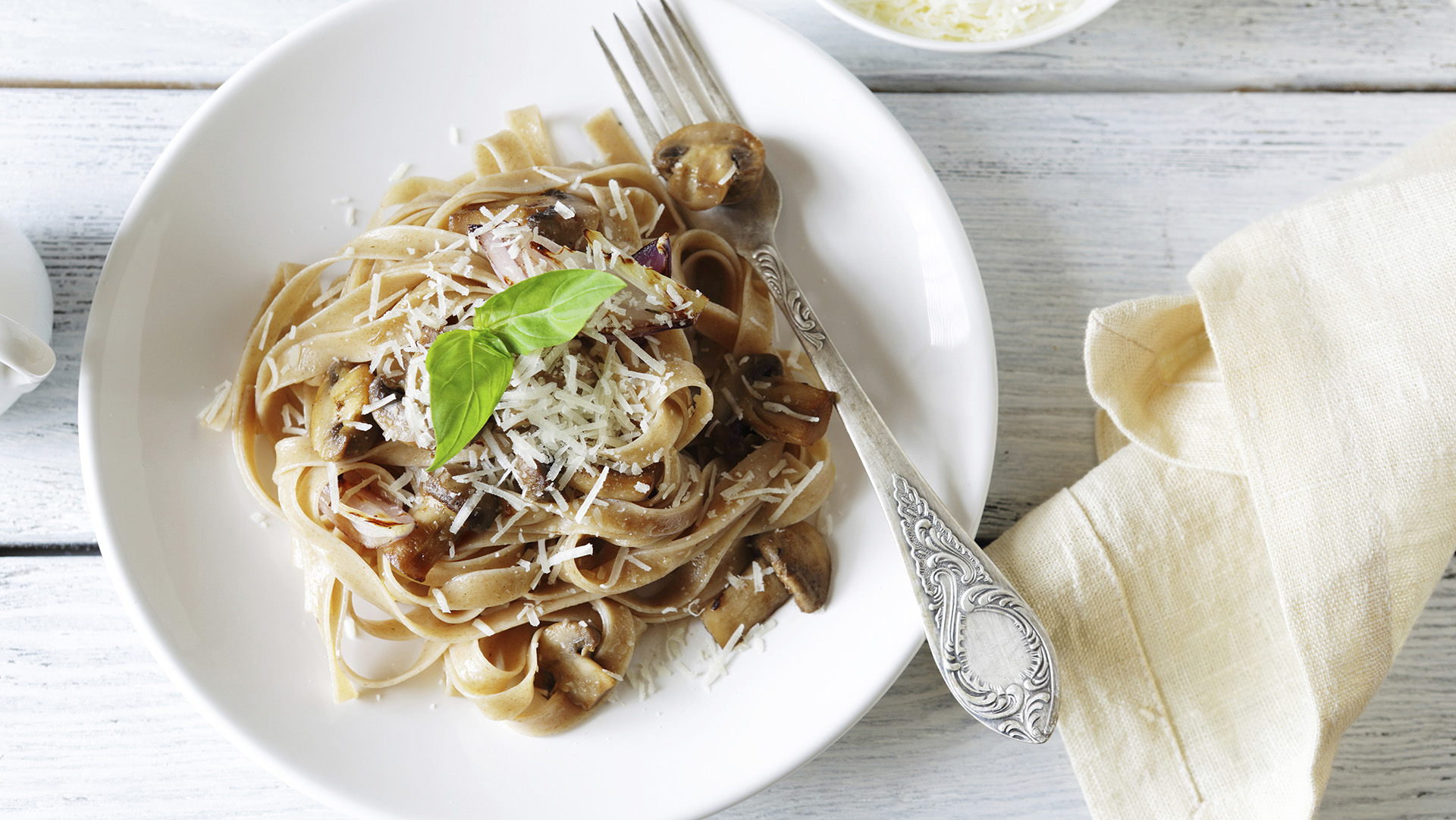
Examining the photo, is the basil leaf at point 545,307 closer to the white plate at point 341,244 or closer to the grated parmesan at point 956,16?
the white plate at point 341,244

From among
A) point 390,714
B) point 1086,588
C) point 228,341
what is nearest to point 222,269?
point 228,341

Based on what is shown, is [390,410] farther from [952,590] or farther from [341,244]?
[952,590]

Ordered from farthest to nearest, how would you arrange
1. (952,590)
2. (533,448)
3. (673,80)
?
(673,80)
(952,590)
(533,448)

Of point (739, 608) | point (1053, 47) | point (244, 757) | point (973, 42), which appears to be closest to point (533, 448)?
point (739, 608)

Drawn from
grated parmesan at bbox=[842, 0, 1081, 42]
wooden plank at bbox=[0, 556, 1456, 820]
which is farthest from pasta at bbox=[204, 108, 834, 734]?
grated parmesan at bbox=[842, 0, 1081, 42]

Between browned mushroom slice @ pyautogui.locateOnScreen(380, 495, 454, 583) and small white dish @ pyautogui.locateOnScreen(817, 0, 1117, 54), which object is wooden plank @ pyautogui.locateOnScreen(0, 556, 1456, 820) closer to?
browned mushroom slice @ pyautogui.locateOnScreen(380, 495, 454, 583)

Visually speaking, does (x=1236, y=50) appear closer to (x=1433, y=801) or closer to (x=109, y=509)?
(x=1433, y=801)
